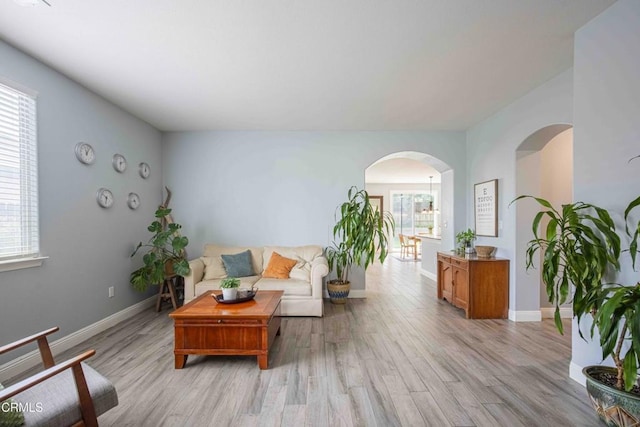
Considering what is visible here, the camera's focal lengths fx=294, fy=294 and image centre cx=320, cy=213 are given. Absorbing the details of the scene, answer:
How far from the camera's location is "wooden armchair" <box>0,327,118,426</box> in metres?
1.33

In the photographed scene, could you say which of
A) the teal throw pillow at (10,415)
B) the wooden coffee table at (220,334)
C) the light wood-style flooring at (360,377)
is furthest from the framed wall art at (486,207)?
the teal throw pillow at (10,415)

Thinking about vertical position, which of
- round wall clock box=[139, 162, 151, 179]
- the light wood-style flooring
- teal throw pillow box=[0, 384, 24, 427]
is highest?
round wall clock box=[139, 162, 151, 179]

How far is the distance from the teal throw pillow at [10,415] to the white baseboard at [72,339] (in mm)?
1571

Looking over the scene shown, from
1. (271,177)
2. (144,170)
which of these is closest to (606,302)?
(271,177)

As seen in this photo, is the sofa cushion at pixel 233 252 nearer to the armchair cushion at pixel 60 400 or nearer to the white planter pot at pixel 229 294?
the white planter pot at pixel 229 294

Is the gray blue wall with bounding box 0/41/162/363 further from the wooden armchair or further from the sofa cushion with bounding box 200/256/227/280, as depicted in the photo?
the wooden armchair

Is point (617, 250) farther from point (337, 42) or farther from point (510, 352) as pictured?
point (337, 42)

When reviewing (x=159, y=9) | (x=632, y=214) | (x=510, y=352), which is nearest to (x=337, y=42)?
(x=159, y=9)

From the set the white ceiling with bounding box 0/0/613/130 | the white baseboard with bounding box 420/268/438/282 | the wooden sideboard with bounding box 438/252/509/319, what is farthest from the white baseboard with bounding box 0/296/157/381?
the white baseboard with bounding box 420/268/438/282

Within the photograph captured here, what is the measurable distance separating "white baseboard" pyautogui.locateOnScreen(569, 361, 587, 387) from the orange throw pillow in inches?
122

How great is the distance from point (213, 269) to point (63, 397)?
278cm

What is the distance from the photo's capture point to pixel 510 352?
9.37ft

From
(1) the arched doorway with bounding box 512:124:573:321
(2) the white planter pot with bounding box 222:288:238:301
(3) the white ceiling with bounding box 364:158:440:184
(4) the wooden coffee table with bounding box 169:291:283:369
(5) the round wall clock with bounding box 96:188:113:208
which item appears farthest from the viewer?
(3) the white ceiling with bounding box 364:158:440:184

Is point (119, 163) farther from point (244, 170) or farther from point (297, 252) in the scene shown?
A: point (297, 252)
